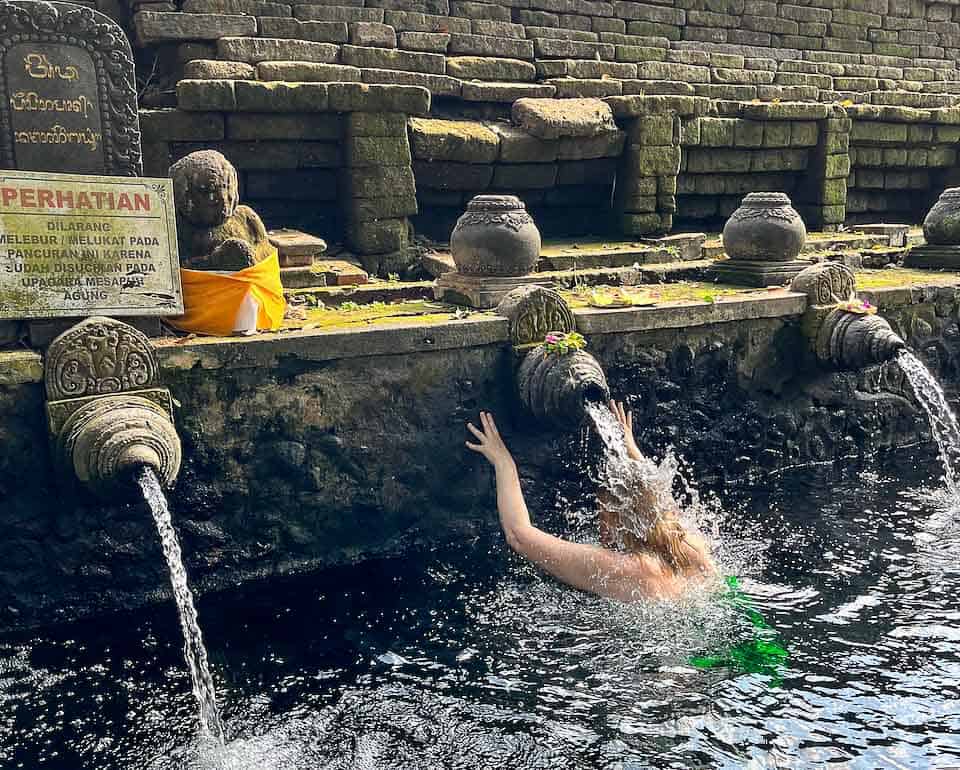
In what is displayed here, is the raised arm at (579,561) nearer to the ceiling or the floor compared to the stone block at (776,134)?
nearer to the floor

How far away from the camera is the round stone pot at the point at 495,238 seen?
22.7 ft

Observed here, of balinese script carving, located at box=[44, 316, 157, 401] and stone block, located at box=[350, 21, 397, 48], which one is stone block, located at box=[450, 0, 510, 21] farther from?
balinese script carving, located at box=[44, 316, 157, 401]

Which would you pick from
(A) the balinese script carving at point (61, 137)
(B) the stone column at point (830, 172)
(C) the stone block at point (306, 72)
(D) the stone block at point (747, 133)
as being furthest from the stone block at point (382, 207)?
(B) the stone column at point (830, 172)

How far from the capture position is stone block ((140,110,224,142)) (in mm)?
7852

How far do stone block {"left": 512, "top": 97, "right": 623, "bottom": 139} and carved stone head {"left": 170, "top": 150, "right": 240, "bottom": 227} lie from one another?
4.51 meters

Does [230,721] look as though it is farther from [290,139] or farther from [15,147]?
[290,139]

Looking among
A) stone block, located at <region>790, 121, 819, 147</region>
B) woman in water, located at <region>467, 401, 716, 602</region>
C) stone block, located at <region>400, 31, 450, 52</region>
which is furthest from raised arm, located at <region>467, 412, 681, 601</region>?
stone block, located at <region>790, 121, 819, 147</region>

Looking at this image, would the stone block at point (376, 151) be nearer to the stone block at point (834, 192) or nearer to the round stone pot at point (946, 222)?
the round stone pot at point (946, 222)

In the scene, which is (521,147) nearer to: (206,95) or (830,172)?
(206,95)

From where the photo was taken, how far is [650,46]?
41.7ft

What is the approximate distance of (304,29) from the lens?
9477 millimetres

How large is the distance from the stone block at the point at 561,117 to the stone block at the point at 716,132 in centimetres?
145

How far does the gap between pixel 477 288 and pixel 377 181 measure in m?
2.12

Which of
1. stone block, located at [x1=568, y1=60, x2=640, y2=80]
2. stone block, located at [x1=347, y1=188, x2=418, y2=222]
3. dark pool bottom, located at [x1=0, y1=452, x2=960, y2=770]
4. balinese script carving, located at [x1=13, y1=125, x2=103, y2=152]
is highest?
stone block, located at [x1=568, y1=60, x2=640, y2=80]
